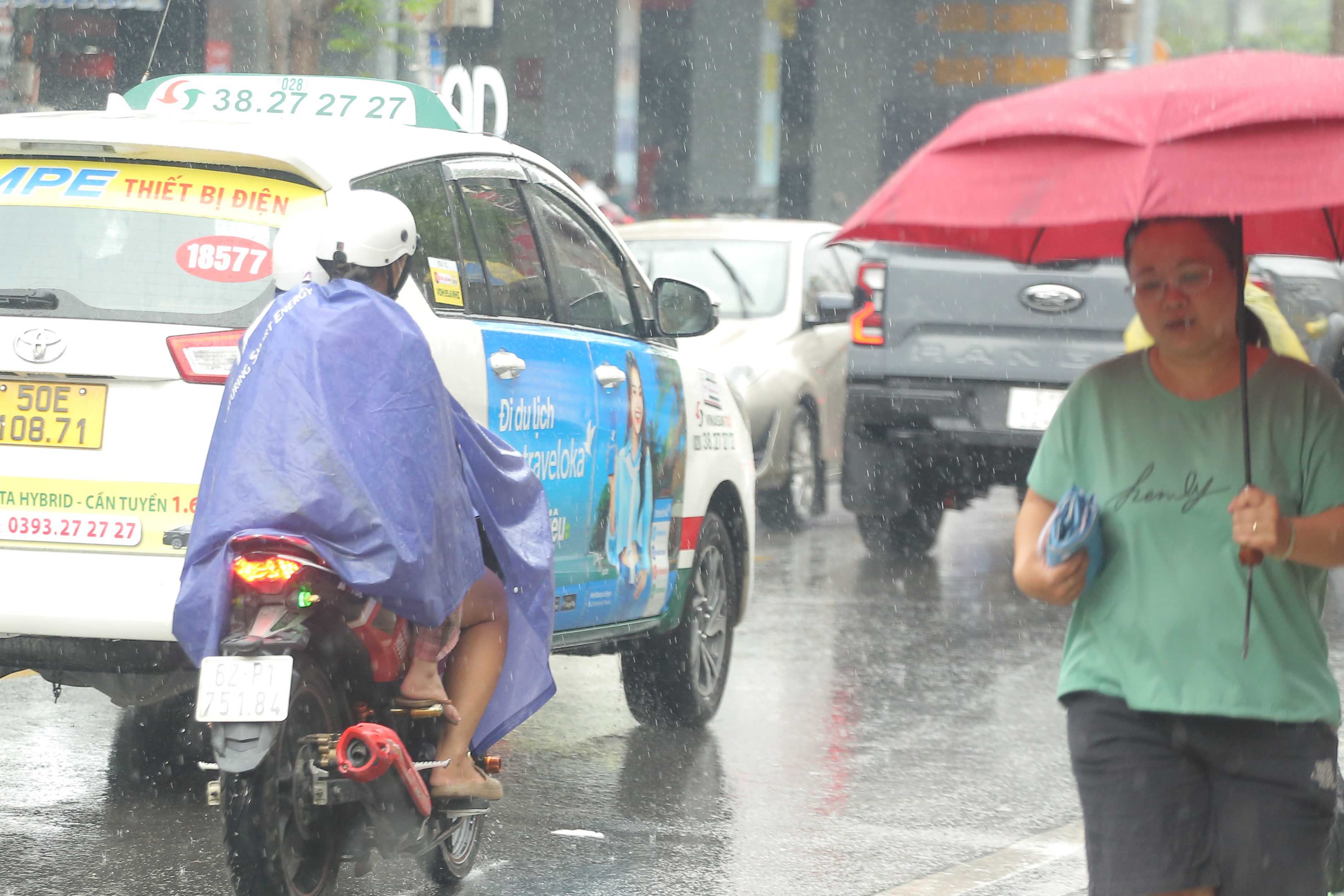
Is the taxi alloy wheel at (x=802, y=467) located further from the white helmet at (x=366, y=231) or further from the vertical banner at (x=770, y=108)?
the vertical banner at (x=770, y=108)

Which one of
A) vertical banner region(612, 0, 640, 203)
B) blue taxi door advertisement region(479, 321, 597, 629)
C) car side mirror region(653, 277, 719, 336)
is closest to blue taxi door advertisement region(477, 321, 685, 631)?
blue taxi door advertisement region(479, 321, 597, 629)

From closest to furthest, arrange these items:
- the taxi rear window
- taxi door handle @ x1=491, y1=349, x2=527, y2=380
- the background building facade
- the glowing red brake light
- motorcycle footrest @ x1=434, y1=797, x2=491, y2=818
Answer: the glowing red brake light
motorcycle footrest @ x1=434, y1=797, x2=491, y2=818
the taxi rear window
taxi door handle @ x1=491, y1=349, x2=527, y2=380
the background building facade

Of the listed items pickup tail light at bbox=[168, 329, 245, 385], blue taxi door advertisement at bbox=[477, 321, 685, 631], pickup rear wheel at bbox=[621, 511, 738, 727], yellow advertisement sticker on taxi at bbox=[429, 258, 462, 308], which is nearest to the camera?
pickup tail light at bbox=[168, 329, 245, 385]

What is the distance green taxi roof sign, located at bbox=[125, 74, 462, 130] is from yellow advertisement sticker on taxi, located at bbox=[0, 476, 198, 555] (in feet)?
4.85

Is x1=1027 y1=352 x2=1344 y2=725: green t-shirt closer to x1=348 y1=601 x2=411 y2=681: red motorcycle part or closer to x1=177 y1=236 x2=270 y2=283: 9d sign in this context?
x1=348 y1=601 x2=411 y2=681: red motorcycle part

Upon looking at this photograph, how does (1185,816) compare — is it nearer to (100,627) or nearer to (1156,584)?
(1156,584)

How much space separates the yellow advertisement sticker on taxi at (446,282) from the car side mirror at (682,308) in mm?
1376

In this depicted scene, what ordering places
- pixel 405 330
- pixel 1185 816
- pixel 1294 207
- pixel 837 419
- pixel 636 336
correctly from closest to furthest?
pixel 1294 207, pixel 1185 816, pixel 405 330, pixel 636 336, pixel 837 419

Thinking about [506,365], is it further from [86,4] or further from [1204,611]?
[86,4]

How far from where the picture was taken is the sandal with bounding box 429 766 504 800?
4598 millimetres

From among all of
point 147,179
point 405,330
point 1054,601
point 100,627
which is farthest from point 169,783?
point 1054,601

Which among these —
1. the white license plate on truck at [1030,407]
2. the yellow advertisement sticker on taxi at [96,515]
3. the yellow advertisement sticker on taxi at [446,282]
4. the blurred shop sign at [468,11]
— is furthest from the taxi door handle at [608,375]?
the blurred shop sign at [468,11]

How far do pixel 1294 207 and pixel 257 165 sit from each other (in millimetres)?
2943

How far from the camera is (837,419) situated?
13852 mm
